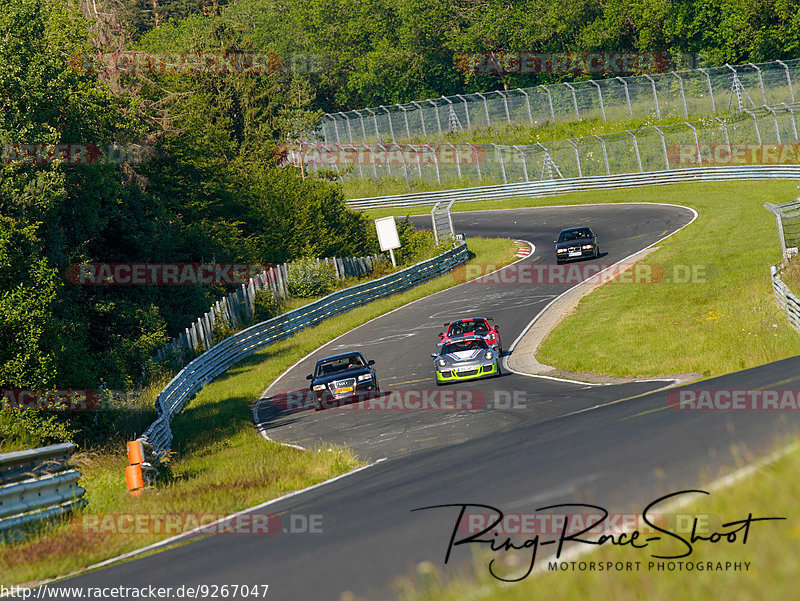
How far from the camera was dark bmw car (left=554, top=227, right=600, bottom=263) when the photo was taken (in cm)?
4050

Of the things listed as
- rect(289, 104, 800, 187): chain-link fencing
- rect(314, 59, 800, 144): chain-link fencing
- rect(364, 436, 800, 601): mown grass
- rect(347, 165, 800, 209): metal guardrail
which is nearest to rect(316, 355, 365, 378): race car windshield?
rect(364, 436, 800, 601): mown grass

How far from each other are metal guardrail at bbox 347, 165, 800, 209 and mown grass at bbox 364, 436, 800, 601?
1960 inches

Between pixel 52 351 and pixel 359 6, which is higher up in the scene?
pixel 359 6

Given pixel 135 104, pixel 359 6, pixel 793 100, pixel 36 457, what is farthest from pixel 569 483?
pixel 359 6

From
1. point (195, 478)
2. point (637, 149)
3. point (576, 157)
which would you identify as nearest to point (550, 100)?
point (576, 157)

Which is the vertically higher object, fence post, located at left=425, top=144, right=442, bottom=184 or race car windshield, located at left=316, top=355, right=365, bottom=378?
fence post, located at left=425, top=144, right=442, bottom=184

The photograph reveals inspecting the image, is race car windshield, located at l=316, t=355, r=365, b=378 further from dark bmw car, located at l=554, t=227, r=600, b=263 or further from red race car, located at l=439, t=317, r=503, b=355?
dark bmw car, located at l=554, t=227, r=600, b=263

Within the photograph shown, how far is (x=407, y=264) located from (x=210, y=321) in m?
16.7

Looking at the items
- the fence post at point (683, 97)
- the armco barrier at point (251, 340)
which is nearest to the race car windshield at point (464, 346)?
the armco barrier at point (251, 340)

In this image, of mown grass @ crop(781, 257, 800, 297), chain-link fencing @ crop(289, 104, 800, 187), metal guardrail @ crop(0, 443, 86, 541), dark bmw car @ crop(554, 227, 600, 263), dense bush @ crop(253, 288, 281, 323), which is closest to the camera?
metal guardrail @ crop(0, 443, 86, 541)

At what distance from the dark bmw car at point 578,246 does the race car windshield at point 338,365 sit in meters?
19.0

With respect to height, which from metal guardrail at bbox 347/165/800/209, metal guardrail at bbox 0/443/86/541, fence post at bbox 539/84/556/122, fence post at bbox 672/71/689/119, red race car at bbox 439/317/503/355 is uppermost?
fence post at bbox 539/84/556/122

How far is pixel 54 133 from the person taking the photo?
2764 centimetres

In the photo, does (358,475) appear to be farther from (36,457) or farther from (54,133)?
(54,133)
